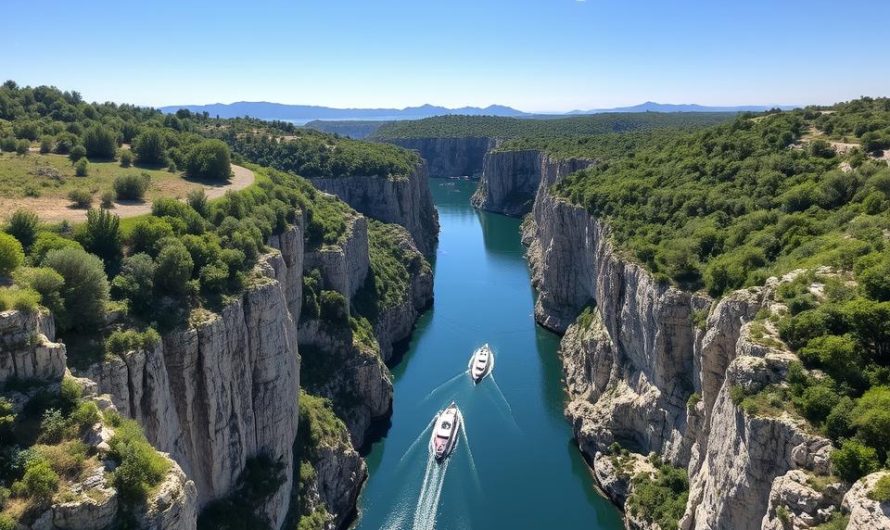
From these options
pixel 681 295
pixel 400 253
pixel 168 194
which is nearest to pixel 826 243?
pixel 681 295

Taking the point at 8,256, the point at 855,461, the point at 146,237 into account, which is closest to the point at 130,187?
the point at 146,237

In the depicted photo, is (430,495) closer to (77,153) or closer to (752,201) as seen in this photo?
(752,201)

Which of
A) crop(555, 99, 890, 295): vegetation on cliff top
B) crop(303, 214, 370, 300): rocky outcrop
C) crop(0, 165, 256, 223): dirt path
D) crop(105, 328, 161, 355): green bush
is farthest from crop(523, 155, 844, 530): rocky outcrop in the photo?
crop(0, 165, 256, 223): dirt path

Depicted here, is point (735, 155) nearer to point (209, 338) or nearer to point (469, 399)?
point (469, 399)

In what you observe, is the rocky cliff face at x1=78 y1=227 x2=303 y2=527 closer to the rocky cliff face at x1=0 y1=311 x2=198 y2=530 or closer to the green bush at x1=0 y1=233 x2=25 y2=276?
the rocky cliff face at x1=0 y1=311 x2=198 y2=530

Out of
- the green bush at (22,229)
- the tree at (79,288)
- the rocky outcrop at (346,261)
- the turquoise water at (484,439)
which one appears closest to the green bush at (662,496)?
the turquoise water at (484,439)

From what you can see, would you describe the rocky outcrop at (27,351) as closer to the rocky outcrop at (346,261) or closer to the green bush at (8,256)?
the green bush at (8,256)
